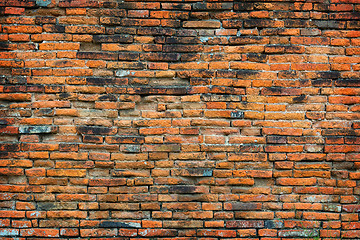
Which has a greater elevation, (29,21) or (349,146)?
(29,21)

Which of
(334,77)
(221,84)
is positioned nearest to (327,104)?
(334,77)

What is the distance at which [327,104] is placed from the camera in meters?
2.59

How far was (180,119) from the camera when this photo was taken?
2574mm

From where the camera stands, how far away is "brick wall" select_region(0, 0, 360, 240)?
2.52 meters

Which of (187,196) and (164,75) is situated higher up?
(164,75)

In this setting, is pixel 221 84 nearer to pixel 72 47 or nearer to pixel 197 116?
pixel 197 116

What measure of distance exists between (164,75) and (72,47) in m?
0.98

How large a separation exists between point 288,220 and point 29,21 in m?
3.30

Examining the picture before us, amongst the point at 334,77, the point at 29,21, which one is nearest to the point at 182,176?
the point at 334,77

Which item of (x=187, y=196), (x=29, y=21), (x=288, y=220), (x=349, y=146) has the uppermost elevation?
(x=29, y=21)

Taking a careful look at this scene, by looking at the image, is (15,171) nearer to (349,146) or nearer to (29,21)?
(29,21)

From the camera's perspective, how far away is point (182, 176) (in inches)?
101

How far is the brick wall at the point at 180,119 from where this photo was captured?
252 cm

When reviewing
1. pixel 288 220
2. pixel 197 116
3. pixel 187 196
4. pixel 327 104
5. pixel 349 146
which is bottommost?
pixel 288 220
